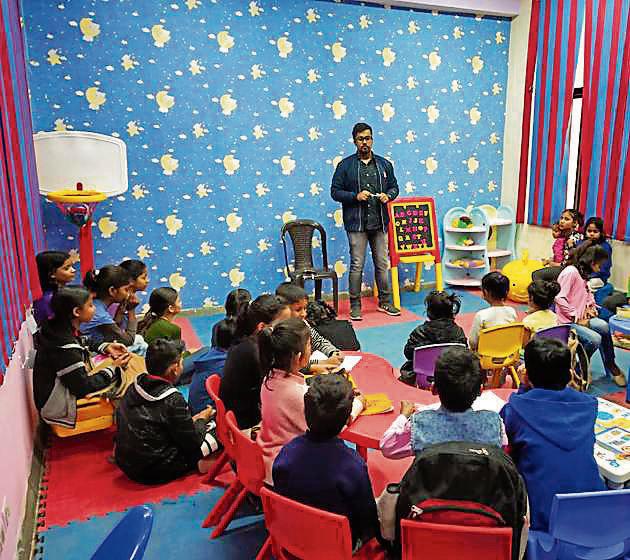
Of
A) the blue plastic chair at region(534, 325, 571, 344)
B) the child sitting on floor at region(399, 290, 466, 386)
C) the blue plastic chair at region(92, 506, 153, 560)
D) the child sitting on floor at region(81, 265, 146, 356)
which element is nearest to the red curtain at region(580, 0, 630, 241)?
the blue plastic chair at region(534, 325, 571, 344)

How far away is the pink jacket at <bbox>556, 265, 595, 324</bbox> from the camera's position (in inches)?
152

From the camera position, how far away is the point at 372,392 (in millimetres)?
2529

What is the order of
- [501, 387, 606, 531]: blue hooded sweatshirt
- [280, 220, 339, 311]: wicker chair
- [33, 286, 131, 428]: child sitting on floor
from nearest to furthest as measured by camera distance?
[501, 387, 606, 531]: blue hooded sweatshirt → [33, 286, 131, 428]: child sitting on floor → [280, 220, 339, 311]: wicker chair

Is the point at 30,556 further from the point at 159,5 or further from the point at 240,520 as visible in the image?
the point at 159,5

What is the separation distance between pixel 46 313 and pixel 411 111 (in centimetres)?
416

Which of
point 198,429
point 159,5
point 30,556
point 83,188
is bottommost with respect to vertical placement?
point 30,556

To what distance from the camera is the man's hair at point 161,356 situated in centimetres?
264

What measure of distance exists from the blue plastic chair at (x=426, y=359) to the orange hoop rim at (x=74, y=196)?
2566 mm

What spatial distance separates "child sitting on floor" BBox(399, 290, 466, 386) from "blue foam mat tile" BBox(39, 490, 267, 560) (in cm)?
124

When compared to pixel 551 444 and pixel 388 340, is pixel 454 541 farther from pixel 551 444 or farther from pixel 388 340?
pixel 388 340

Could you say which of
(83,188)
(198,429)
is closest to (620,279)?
(198,429)

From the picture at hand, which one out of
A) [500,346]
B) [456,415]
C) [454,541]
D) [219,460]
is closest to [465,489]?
[454,541]

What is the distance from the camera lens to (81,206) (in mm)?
4273

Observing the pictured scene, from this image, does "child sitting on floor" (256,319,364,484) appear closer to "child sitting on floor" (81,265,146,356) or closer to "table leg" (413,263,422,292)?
"child sitting on floor" (81,265,146,356)
